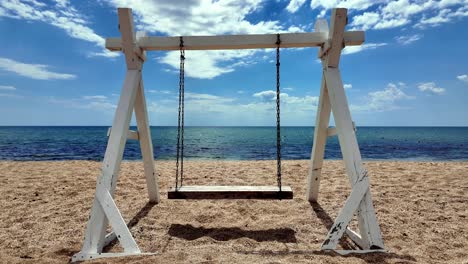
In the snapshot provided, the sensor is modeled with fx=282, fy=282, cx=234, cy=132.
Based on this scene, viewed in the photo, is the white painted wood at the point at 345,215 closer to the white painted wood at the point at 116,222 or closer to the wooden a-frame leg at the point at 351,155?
the wooden a-frame leg at the point at 351,155

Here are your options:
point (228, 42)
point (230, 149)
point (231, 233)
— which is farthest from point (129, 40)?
point (230, 149)

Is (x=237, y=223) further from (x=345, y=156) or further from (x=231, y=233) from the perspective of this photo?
(x=345, y=156)

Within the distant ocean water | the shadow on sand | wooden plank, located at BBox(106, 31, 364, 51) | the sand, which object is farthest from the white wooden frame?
the distant ocean water

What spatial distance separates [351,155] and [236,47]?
6.39 feet

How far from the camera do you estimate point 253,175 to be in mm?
7340

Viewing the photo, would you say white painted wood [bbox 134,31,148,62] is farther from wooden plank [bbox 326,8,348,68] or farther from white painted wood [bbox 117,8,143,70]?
wooden plank [bbox 326,8,348,68]

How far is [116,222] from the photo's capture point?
270 cm

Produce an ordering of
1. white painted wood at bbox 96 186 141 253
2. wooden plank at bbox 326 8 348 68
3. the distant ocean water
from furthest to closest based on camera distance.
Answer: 1. the distant ocean water
2. wooden plank at bbox 326 8 348 68
3. white painted wood at bbox 96 186 141 253

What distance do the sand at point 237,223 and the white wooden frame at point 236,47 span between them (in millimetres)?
267

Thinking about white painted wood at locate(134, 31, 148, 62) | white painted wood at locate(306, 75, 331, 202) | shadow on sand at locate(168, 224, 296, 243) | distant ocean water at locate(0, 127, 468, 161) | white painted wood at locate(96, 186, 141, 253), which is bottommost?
distant ocean water at locate(0, 127, 468, 161)

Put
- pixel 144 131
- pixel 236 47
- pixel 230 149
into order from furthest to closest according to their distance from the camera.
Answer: pixel 230 149
pixel 144 131
pixel 236 47

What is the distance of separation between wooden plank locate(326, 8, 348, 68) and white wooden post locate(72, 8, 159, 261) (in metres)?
2.34

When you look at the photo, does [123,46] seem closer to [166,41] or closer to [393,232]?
[166,41]

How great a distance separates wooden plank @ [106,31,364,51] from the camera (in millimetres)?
3537
